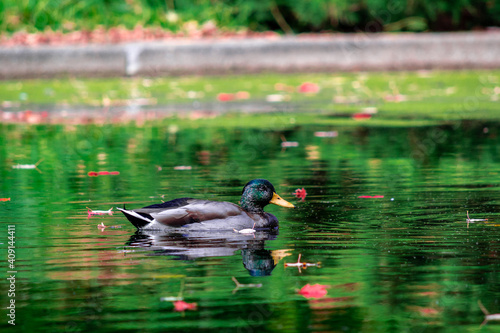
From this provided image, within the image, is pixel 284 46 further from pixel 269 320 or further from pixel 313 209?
pixel 269 320

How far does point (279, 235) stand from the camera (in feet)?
19.4

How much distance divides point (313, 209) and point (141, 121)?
19.9 feet

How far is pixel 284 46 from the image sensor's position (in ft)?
50.9

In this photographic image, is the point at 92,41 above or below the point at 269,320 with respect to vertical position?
above

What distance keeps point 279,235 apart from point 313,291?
1451 mm

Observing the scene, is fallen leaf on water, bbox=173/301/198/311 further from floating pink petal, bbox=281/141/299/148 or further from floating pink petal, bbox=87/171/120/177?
floating pink petal, bbox=281/141/299/148

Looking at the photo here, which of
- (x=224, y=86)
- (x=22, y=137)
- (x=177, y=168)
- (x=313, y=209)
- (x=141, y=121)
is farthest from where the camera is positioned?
(x=224, y=86)

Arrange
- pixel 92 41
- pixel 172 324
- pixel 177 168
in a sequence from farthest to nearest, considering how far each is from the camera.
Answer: pixel 92 41, pixel 177 168, pixel 172 324

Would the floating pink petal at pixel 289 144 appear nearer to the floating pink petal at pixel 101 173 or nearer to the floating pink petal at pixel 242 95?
the floating pink petal at pixel 101 173

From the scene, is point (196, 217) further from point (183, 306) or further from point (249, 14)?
point (249, 14)

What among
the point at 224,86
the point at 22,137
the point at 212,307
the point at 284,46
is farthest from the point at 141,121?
the point at 212,307

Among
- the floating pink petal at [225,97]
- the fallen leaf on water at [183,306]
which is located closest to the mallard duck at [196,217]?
the fallen leaf on water at [183,306]

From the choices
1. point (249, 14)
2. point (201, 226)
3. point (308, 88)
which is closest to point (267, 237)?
point (201, 226)

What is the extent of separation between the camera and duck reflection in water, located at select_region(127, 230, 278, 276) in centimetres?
517
